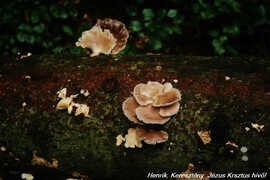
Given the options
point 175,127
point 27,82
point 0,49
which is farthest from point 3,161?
point 0,49

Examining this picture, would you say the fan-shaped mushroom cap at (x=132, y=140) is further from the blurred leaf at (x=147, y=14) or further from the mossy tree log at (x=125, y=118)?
the blurred leaf at (x=147, y=14)

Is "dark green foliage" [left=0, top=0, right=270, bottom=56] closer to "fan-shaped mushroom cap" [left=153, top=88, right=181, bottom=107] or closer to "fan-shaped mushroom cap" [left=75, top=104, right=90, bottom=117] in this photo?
"fan-shaped mushroom cap" [left=75, top=104, right=90, bottom=117]

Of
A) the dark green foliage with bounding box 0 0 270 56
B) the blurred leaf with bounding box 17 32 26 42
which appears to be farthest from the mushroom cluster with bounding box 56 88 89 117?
the blurred leaf with bounding box 17 32 26 42

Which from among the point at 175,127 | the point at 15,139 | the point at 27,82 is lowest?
the point at 15,139

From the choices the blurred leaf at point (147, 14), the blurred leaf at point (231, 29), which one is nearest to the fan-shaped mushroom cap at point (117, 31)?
the blurred leaf at point (147, 14)

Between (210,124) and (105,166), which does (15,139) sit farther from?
(210,124)
